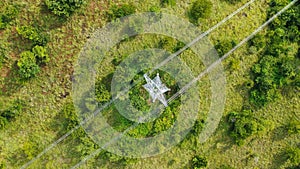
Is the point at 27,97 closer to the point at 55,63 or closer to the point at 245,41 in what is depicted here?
the point at 55,63

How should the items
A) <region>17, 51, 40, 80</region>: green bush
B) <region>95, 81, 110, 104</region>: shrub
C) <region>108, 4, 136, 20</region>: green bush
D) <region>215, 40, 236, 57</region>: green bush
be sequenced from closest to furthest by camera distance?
<region>17, 51, 40, 80</region>: green bush, <region>108, 4, 136, 20</region>: green bush, <region>95, 81, 110, 104</region>: shrub, <region>215, 40, 236, 57</region>: green bush

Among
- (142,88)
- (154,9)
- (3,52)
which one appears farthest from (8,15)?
(142,88)

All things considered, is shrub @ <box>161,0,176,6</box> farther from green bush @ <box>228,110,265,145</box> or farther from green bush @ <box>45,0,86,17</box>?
green bush @ <box>228,110,265,145</box>

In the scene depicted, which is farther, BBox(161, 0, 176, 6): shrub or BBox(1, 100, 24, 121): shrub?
BBox(161, 0, 176, 6): shrub

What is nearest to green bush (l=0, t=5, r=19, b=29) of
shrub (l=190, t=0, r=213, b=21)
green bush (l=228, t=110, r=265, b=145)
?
shrub (l=190, t=0, r=213, b=21)

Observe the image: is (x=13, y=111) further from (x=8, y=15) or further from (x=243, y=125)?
(x=243, y=125)

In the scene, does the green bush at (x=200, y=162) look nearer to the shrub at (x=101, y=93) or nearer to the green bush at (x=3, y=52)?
the shrub at (x=101, y=93)
